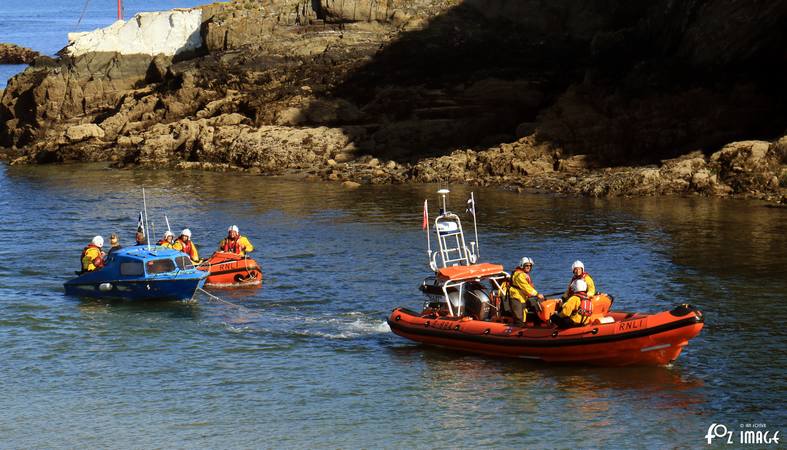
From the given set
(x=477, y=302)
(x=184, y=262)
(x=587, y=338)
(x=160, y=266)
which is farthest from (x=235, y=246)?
(x=587, y=338)

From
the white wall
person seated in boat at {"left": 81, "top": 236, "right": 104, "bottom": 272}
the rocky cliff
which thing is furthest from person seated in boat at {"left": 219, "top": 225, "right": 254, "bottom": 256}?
the white wall

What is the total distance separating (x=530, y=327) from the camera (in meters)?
21.7

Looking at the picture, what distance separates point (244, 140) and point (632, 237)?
22590 millimetres

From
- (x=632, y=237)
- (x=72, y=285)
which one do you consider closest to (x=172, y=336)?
(x=72, y=285)

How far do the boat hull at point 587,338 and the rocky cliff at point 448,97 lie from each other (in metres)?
19.6

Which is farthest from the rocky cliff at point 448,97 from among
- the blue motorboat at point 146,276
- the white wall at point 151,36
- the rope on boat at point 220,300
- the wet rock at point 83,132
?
the blue motorboat at point 146,276

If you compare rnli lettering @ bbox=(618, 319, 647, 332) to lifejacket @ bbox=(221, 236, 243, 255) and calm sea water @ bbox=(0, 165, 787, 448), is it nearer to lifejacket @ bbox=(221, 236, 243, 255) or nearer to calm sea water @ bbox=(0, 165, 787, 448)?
calm sea water @ bbox=(0, 165, 787, 448)

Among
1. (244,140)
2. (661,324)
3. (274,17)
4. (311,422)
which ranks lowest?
(311,422)

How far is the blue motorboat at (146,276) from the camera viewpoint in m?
27.7

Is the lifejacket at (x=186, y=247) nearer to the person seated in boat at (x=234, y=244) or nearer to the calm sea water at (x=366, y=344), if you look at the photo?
the person seated in boat at (x=234, y=244)

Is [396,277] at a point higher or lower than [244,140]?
lower

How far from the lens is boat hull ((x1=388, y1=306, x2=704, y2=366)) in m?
20.4

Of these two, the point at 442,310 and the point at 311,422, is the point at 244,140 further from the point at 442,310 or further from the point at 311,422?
the point at 311,422

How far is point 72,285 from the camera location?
29.1 metres
